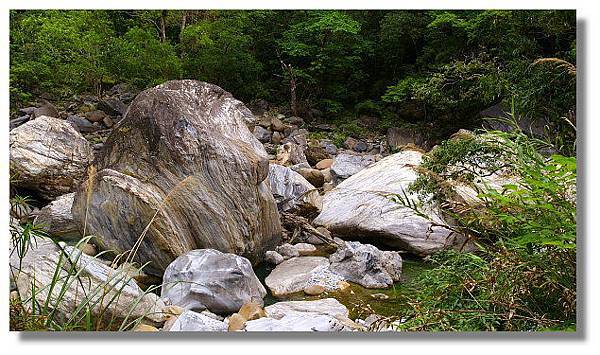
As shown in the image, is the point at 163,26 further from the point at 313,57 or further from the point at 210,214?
the point at 210,214

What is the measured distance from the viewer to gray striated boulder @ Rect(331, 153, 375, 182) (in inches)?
209

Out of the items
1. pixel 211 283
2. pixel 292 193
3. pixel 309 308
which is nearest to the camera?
pixel 309 308

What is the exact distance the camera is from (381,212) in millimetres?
4379

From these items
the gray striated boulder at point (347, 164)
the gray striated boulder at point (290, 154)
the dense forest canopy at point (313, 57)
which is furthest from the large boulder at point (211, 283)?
the gray striated boulder at point (290, 154)

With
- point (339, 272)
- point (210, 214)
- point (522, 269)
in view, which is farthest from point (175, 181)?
point (522, 269)

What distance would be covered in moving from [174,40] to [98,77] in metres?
0.99

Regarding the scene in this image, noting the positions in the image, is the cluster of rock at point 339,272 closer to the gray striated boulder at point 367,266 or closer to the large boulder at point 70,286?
the gray striated boulder at point 367,266

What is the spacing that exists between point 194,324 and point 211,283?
27.7 inches

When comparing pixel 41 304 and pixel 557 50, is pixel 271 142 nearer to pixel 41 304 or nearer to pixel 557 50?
pixel 557 50

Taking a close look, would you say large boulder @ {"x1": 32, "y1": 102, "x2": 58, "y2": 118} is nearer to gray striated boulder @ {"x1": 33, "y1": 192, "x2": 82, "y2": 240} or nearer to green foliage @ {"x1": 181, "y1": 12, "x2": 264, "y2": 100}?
gray striated boulder @ {"x1": 33, "y1": 192, "x2": 82, "y2": 240}

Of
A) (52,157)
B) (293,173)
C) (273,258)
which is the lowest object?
(273,258)
